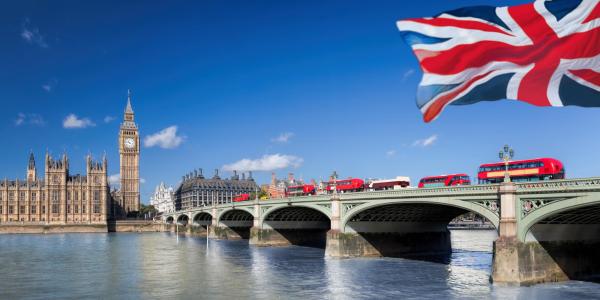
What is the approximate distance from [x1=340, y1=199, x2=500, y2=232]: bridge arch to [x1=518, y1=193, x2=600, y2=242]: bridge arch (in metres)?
1.93

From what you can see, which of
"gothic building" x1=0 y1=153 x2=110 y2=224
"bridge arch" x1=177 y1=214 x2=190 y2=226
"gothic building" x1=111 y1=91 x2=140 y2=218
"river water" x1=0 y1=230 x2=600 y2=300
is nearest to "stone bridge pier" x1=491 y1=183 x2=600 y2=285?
"river water" x1=0 y1=230 x2=600 y2=300

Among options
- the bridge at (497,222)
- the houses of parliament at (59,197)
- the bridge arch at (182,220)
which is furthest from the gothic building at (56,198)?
the bridge at (497,222)

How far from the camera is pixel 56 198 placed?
151 meters

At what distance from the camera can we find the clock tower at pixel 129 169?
190000mm

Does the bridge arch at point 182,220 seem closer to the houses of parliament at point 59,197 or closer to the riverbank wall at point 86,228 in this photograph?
the riverbank wall at point 86,228

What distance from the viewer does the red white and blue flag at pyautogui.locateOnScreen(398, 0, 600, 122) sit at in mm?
14141

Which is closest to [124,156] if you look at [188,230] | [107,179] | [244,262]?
[107,179]

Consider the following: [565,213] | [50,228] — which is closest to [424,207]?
[565,213]

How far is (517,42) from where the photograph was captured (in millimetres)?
15844

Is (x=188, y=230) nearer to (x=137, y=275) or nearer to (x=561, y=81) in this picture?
(x=137, y=275)

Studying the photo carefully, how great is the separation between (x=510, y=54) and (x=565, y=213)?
22497 mm

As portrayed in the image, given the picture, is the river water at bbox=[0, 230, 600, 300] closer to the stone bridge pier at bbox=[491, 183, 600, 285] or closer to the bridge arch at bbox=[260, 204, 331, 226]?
the stone bridge pier at bbox=[491, 183, 600, 285]

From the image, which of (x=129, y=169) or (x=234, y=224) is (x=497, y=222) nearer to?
(x=234, y=224)

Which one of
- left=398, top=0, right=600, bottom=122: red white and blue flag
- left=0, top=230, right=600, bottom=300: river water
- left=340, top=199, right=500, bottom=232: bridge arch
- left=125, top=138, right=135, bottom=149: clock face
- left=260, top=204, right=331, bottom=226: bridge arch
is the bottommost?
left=0, top=230, right=600, bottom=300: river water
